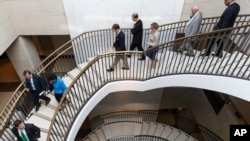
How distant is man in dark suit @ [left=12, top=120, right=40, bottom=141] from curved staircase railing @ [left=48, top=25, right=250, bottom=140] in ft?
1.58

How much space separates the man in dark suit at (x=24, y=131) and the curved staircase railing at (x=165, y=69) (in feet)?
1.58

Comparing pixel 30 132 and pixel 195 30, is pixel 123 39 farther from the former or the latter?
pixel 30 132

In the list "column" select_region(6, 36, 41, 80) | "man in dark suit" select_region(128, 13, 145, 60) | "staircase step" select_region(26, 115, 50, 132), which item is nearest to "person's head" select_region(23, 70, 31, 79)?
"staircase step" select_region(26, 115, 50, 132)

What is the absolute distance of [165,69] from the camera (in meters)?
7.77

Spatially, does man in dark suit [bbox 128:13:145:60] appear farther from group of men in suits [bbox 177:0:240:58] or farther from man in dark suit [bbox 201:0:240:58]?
man in dark suit [bbox 201:0:240:58]

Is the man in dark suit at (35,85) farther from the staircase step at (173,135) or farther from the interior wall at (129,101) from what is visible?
the staircase step at (173,135)

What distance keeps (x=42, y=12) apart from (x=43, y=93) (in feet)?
10.9

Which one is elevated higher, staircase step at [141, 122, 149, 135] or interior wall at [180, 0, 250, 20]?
interior wall at [180, 0, 250, 20]

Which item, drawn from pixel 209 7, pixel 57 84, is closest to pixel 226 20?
pixel 209 7

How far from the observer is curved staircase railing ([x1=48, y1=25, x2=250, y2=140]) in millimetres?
6055

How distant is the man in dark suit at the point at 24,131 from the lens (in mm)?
5664

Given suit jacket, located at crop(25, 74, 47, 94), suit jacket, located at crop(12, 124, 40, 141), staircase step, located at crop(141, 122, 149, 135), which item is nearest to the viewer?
suit jacket, located at crop(12, 124, 40, 141)

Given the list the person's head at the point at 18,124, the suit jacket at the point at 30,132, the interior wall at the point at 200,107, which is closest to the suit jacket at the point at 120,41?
the suit jacket at the point at 30,132

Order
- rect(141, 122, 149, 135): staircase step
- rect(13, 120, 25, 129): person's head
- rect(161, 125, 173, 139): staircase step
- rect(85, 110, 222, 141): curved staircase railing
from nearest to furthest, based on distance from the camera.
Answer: rect(13, 120, 25, 129): person's head, rect(161, 125, 173, 139): staircase step, rect(141, 122, 149, 135): staircase step, rect(85, 110, 222, 141): curved staircase railing
